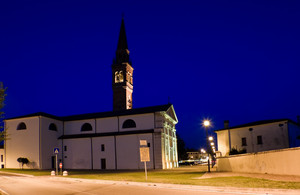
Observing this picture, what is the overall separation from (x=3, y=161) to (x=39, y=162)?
785 centimetres

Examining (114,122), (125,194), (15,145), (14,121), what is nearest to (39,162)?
(15,145)

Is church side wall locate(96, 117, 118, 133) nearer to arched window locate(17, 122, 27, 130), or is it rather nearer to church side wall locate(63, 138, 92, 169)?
church side wall locate(63, 138, 92, 169)

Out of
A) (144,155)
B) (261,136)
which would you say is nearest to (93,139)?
(261,136)

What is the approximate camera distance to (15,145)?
145ft

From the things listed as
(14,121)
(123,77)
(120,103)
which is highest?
(123,77)

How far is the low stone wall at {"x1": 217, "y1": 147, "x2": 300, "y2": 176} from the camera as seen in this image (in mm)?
14734

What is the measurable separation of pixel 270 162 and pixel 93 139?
33258mm

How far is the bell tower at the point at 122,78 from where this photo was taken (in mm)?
64500

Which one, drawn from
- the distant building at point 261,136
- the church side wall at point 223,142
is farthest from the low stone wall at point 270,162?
the church side wall at point 223,142

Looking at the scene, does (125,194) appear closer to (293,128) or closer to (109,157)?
(293,128)

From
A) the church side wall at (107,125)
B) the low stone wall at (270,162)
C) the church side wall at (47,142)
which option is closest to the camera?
the low stone wall at (270,162)

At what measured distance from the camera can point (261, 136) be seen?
3569 centimetres

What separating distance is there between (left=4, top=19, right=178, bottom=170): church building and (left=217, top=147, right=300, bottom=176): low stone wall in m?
20.1

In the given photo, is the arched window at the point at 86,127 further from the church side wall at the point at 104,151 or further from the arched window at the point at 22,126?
the arched window at the point at 22,126
